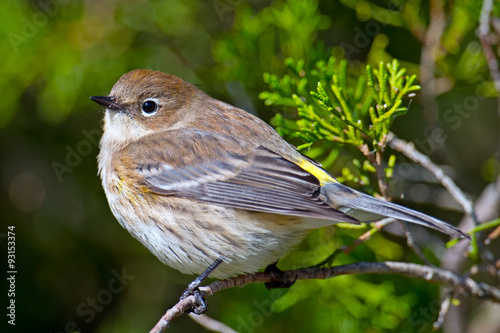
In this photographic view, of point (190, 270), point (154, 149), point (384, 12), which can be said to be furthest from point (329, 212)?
point (384, 12)

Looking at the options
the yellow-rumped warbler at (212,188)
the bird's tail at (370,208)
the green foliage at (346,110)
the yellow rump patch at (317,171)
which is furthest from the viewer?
the yellow rump patch at (317,171)

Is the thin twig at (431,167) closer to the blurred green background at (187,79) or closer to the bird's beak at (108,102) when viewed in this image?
the blurred green background at (187,79)

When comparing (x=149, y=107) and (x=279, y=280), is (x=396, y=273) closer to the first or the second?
(x=279, y=280)

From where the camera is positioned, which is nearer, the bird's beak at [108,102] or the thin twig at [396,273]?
the thin twig at [396,273]

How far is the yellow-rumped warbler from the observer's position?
2.71 meters

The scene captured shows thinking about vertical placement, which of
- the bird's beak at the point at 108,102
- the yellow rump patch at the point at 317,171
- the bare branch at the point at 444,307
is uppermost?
the bird's beak at the point at 108,102

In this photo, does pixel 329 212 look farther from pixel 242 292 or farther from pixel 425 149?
pixel 425 149

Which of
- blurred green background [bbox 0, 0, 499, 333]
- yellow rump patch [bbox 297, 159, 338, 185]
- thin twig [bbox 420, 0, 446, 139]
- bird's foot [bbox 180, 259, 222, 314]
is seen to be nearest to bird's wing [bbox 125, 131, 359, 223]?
yellow rump patch [bbox 297, 159, 338, 185]

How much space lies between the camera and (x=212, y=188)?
287cm

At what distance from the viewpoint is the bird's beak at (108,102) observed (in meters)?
3.13

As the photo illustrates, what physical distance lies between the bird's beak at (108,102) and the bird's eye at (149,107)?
0.12 metres

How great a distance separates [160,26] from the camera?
12.7 feet

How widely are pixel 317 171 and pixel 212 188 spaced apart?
0.53 m

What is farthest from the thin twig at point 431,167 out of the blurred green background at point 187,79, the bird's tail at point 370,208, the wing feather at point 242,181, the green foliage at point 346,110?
the blurred green background at point 187,79
